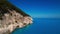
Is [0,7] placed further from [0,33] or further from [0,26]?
[0,33]

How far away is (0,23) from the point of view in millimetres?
22672

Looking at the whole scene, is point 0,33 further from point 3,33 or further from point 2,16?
point 2,16

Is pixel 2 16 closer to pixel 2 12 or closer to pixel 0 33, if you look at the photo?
pixel 2 12

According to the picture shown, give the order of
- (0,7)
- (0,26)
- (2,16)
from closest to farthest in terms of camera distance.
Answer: (0,26) → (2,16) → (0,7)

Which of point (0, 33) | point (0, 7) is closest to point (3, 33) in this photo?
point (0, 33)

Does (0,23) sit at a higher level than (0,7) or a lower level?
lower

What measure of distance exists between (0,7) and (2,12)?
2691 millimetres

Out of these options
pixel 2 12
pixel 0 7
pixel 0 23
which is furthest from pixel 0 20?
pixel 0 7

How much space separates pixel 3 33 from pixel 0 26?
3670mm

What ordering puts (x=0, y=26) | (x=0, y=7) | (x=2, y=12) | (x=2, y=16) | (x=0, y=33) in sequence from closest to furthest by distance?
1. (x=0, y=33)
2. (x=0, y=26)
3. (x=2, y=16)
4. (x=2, y=12)
5. (x=0, y=7)

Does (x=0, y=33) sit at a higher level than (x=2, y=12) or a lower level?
lower

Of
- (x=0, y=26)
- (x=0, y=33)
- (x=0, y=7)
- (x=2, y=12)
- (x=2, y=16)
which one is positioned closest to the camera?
(x=0, y=33)

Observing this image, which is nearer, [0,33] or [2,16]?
[0,33]

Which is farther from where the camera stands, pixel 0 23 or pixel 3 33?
pixel 0 23
